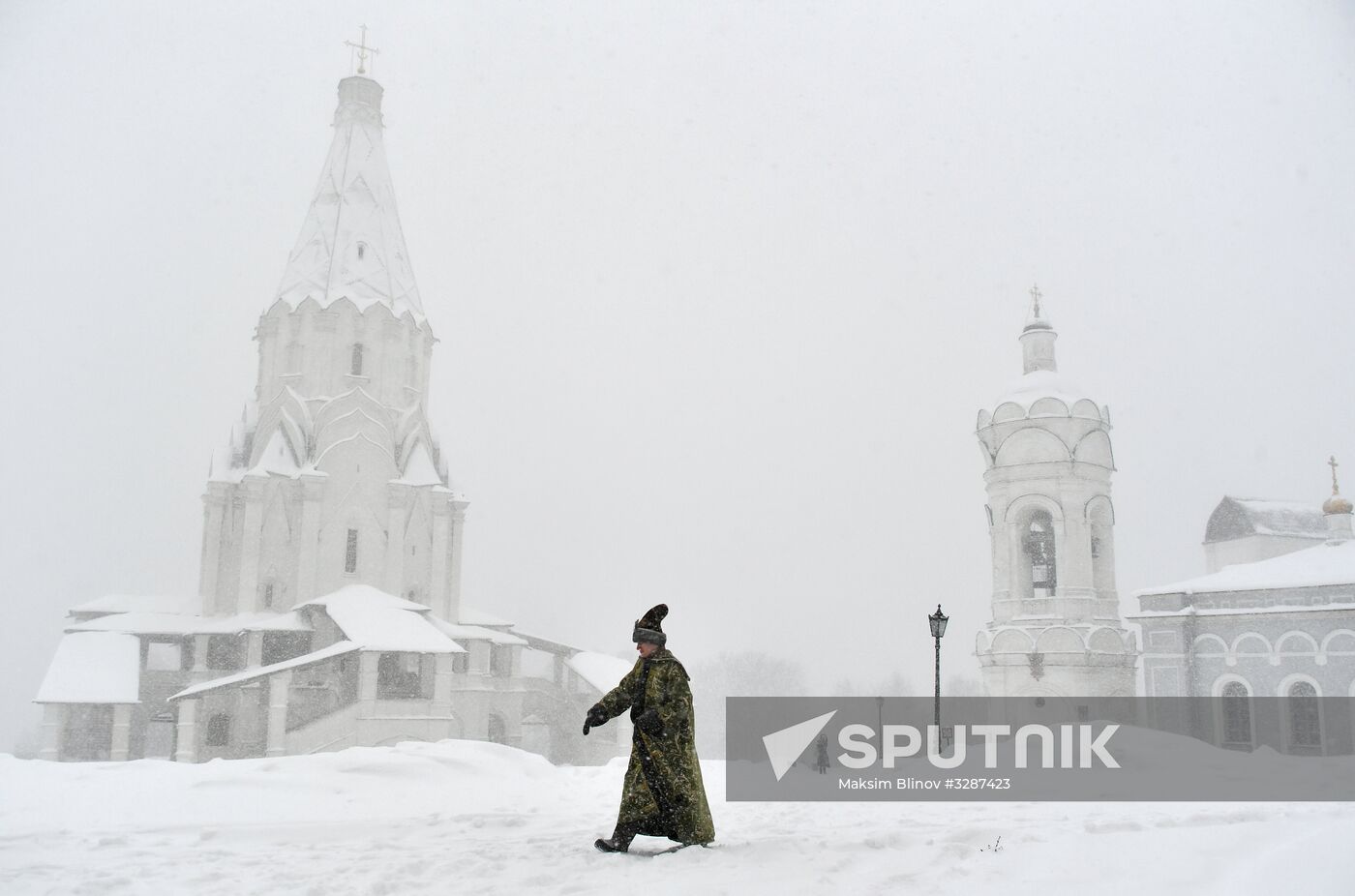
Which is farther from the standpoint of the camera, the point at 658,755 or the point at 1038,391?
the point at 1038,391

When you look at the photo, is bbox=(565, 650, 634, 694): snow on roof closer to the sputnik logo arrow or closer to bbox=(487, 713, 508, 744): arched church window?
bbox=(487, 713, 508, 744): arched church window

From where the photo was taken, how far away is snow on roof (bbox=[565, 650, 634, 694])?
3388 centimetres

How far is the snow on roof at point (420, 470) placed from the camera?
36688 mm

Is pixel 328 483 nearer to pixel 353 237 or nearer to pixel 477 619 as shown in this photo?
pixel 477 619

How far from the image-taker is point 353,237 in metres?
37.8

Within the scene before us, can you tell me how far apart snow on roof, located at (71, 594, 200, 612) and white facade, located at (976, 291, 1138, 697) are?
89.7 ft

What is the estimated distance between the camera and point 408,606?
33906 millimetres

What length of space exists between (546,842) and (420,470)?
3110cm

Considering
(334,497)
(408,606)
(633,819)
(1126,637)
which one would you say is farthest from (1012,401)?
(633,819)

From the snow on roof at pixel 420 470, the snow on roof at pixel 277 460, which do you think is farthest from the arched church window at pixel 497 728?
the snow on roof at pixel 277 460

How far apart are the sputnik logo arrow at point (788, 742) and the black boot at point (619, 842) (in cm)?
714

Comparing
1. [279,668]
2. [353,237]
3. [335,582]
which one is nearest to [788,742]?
[279,668]

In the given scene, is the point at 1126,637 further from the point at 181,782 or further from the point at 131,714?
the point at 131,714

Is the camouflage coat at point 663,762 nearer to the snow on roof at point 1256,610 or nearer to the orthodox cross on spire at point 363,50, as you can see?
the snow on roof at point 1256,610
